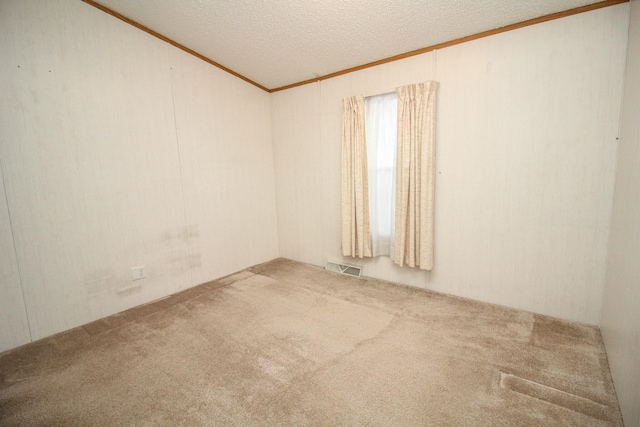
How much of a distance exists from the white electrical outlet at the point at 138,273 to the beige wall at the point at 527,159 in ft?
8.35

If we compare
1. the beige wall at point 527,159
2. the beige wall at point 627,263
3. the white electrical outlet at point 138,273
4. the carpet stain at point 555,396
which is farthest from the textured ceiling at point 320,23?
the carpet stain at point 555,396

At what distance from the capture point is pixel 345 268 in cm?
324

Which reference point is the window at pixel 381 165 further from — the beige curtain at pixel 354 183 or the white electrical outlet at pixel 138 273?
the white electrical outlet at pixel 138 273

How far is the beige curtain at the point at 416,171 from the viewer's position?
2.45m

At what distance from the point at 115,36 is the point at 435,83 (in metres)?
2.85

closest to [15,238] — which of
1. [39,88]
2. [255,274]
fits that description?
[39,88]

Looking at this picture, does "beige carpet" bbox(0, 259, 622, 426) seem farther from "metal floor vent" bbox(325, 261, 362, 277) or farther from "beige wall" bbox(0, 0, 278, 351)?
"metal floor vent" bbox(325, 261, 362, 277)

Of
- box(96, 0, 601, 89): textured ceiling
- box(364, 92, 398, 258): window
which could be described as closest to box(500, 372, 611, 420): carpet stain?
box(364, 92, 398, 258): window

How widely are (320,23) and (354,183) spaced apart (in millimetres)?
1510

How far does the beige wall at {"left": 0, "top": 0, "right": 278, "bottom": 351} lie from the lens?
1.90 meters

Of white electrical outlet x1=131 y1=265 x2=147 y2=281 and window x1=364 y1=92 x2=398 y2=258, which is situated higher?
window x1=364 y1=92 x2=398 y2=258

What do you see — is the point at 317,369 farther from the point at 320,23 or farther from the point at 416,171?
the point at 320,23

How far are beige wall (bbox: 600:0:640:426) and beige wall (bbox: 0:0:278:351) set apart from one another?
329 cm

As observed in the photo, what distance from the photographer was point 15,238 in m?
1.89
